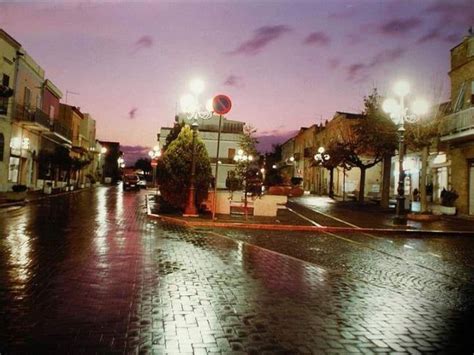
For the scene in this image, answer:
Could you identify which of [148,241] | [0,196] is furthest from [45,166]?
[148,241]

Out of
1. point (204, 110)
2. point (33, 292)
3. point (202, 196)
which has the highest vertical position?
point (204, 110)

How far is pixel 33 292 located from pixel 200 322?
2646mm

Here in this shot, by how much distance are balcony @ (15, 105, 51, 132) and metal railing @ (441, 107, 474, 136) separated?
89.9 ft

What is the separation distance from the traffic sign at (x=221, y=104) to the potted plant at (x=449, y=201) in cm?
1354

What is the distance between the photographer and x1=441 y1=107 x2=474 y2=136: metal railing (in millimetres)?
20953

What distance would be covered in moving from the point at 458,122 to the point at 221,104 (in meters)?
13.3

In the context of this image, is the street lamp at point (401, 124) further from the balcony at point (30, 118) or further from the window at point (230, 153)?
the window at point (230, 153)

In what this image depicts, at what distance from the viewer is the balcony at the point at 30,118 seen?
3130 cm

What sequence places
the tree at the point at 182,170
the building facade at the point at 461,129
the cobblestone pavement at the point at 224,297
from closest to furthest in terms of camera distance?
the cobblestone pavement at the point at 224,297 < the tree at the point at 182,170 < the building facade at the point at 461,129

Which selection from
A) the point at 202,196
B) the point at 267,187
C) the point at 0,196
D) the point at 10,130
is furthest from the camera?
the point at 267,187

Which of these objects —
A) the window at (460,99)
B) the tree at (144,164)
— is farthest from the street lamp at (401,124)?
the tree at (144,164)

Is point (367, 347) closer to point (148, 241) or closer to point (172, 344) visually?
point (172, 344)

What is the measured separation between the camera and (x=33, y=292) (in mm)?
6117

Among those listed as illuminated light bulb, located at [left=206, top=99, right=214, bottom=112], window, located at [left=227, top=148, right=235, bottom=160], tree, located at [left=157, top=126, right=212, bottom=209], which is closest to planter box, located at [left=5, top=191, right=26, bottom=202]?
tree, located at [left=157, top=126, right=212, bottom=209]
